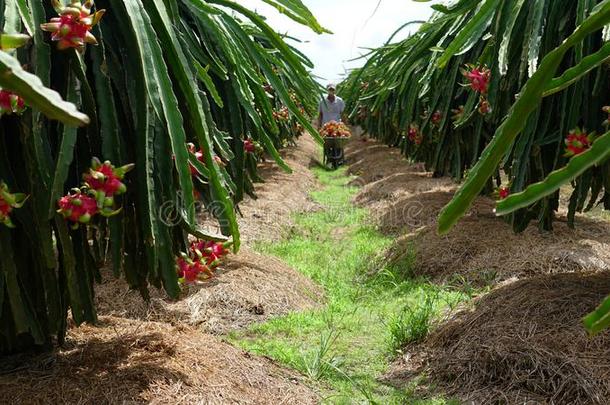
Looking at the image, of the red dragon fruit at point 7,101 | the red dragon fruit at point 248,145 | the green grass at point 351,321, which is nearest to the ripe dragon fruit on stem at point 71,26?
the red dragon fruit at point 7,101

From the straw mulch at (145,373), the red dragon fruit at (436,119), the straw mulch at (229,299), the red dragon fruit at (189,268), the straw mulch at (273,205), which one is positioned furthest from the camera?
the red dragon fruit at (436,119)

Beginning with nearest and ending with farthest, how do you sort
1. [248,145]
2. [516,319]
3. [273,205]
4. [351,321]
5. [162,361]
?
1. [162,361]
2. [516,319]
3. [351,321]
4. [248,145]
5. [273,205]

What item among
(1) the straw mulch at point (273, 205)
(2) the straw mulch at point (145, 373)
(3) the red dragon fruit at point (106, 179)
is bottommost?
(1) the straw mulch at point (273, 205)

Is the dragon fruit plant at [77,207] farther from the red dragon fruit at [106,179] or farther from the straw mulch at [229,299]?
the straw mulch at [229,299]

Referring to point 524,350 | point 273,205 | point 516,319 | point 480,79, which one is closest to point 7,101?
point 524,350

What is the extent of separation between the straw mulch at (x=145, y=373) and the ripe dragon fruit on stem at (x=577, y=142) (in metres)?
1.62

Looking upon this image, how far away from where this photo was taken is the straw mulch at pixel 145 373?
2.02 meters

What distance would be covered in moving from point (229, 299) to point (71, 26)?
217cm


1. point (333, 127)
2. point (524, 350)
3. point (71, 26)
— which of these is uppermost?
point (71, 26)

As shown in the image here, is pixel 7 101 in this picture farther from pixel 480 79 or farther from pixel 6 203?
pixel 480 79

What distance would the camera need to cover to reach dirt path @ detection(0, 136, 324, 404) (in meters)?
2.04

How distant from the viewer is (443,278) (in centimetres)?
432

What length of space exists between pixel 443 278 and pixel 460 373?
1678 millimetres

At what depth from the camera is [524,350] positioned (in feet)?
8.41
